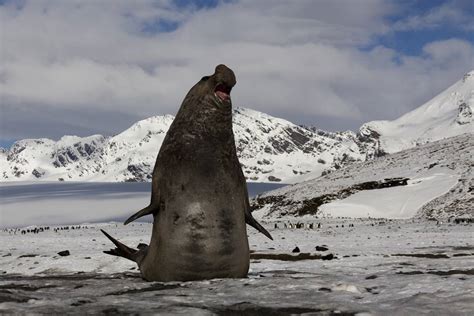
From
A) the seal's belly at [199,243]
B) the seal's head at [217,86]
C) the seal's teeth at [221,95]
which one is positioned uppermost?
the seal's head at [217,86]

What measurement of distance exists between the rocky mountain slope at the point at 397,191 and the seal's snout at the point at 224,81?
4327cm

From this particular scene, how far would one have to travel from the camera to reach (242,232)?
356 inches

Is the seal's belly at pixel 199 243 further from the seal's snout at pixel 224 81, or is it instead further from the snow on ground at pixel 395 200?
the snow on ground at pixel 395 200

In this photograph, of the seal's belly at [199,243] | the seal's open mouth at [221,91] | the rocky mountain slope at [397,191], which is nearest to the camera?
the seal's belly at [199,243]

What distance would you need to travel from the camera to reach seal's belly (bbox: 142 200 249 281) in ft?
27.8

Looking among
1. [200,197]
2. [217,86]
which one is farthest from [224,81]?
[200,197]

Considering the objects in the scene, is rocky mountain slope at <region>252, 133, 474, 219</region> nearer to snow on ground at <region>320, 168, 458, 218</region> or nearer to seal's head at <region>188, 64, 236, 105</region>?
snow on ground at <region>320, 168, 458, 218</region>

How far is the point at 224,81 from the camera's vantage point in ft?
28.8

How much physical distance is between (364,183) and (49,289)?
208 feet

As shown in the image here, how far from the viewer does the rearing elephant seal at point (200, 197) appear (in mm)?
8492

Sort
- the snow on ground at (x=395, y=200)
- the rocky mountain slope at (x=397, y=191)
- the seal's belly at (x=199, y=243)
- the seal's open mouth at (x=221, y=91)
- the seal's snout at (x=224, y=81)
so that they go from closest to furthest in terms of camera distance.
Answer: the seal's belly at (x=199, y=243) < the seal's snout at (x=224, y=81) < the seal's open mouth at (x=221, y=91) < the rocky mountain slope at (x=397, y=191) < the snow on ground at (x=395, y=200)

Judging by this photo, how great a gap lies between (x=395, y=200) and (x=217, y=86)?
170 feet

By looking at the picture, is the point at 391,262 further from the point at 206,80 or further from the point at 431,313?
the point at 431,313

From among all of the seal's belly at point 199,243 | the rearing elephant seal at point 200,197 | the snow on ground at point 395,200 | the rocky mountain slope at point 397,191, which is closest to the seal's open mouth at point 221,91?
the rearing elephant seal at point 200,197
